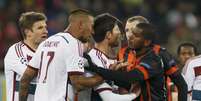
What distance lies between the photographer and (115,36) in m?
8.15

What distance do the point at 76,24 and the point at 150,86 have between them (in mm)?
973

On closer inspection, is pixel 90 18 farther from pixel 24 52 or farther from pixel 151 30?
pixel 24 52

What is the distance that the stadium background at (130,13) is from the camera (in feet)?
54.9

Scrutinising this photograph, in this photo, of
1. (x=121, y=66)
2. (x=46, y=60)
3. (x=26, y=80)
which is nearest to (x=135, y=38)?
(x=121, y=66)

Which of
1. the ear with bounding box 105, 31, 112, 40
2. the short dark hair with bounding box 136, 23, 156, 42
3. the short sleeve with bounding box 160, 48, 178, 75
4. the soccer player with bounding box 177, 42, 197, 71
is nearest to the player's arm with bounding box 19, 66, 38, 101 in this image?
the ear with bounding box 105, 31, 112, 40

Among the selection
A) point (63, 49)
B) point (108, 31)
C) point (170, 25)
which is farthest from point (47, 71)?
point (170, 25)

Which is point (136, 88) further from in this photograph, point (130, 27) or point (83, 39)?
point (83, 39)

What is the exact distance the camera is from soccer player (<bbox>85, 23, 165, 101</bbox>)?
25.3ft

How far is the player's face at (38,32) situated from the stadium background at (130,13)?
7.08m

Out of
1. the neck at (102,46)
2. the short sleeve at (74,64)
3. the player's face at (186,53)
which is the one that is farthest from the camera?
the player's face at (186,53)

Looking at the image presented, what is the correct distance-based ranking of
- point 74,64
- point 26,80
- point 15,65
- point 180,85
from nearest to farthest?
point 74,64
point 180,85
point 26,80
point 15,65

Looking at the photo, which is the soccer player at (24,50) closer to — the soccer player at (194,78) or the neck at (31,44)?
the neck at (31,44)

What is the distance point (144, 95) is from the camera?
7824 mm

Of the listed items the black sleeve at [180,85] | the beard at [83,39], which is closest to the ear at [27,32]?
the beard at [83,39]
